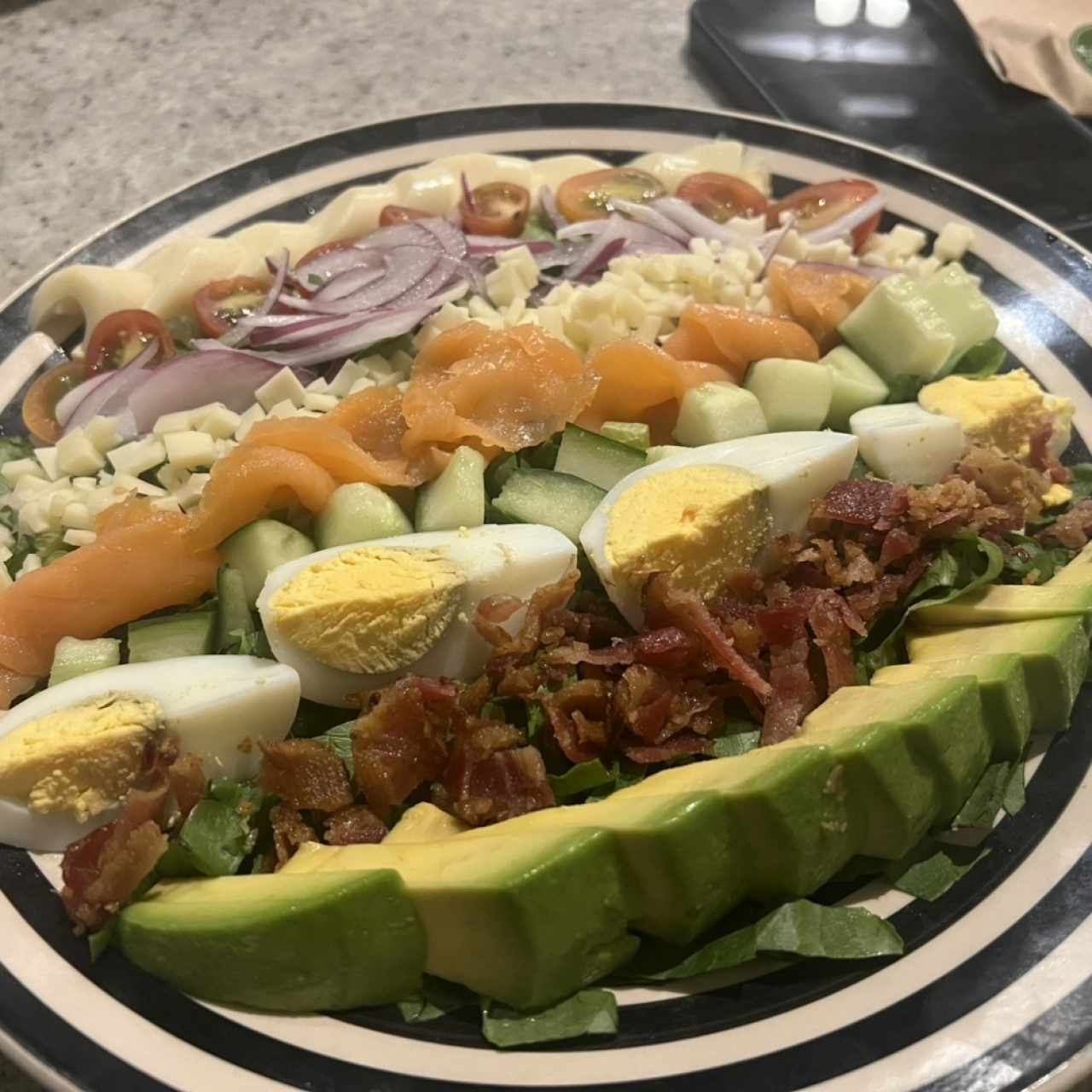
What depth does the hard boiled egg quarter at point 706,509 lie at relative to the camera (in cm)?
198

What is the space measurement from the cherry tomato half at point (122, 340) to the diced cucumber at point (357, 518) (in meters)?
0.84

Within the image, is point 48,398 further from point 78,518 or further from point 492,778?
point 492,778

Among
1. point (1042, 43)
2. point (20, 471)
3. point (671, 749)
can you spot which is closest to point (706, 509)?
point (671, 749)

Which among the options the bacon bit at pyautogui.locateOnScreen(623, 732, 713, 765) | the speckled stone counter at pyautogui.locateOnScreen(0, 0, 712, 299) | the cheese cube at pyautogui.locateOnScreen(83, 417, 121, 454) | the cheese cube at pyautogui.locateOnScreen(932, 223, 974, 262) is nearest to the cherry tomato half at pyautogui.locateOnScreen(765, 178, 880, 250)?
the cheese cube at pyautogui.locateOnScreen(932, 223, 974, 262)

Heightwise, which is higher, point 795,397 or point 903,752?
point 795,397

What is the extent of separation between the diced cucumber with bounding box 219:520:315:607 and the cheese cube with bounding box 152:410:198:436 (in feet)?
1.50

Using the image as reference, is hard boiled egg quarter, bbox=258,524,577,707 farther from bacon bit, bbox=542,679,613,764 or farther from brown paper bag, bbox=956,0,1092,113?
brown paper bag, bbox=956,0,1092,113

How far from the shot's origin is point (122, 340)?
8.83 ft

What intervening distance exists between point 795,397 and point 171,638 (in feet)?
4.71

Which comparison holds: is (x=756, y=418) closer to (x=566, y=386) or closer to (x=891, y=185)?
(x=566, y=386)

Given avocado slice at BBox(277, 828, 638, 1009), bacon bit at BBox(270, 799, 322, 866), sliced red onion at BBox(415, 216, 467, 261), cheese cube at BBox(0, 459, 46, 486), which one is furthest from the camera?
sliced red onion at BBox(415, 216, 467, 261)

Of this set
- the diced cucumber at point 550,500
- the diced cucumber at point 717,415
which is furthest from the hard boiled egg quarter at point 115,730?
the diced cucumber at point 717,415

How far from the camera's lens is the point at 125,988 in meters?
1.55

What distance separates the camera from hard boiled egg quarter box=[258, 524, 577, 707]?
1.88 metres
